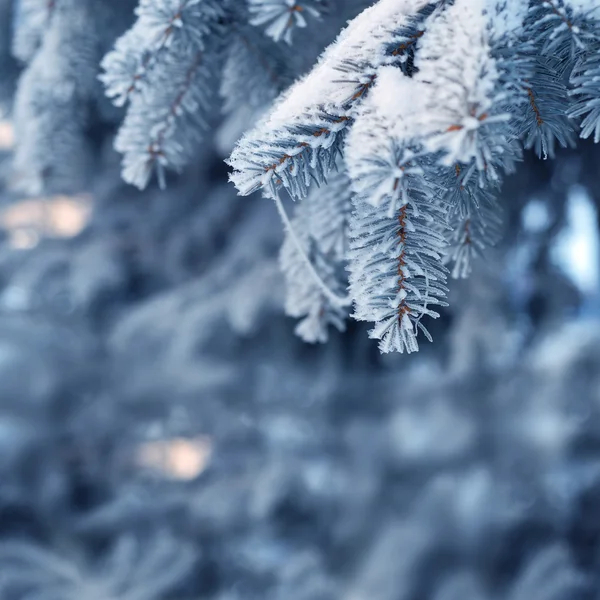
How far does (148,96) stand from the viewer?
Answer: 64cm

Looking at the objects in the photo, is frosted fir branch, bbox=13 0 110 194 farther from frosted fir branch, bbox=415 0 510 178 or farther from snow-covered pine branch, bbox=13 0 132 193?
frosted fir branch, bbox=415 0 510 178

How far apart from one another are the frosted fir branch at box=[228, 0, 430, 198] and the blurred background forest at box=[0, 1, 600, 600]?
103cm

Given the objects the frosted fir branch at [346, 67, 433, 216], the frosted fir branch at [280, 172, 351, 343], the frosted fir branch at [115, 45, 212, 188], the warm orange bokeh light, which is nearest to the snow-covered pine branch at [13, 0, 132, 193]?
the frosted fir branch at [115, 45, 212, 188]

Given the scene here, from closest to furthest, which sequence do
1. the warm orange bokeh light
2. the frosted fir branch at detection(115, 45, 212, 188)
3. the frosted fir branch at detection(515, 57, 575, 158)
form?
the frosted fir branch at detection(515, 57, 575, 158) < the frosted fir branch at detection(115, 45, 212, 188) < the warm orange bokeh light

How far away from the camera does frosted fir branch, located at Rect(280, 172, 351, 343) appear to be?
667mm

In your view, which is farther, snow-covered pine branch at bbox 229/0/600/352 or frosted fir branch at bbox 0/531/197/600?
frosted fir branch at bbox 0/531/197/600

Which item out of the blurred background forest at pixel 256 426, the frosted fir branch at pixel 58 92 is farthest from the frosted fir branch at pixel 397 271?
the blurred background forest at pixel 256 426

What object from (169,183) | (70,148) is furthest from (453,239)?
(169,183)

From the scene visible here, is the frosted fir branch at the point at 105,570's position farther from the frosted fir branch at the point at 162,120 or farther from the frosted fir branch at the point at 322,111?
the frosted fir branch at the point at 322,111

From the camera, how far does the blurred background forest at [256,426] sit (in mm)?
1586

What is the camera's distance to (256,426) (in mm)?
1831

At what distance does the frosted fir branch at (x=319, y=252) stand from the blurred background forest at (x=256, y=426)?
2.42 feet

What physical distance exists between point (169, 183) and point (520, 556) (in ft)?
4.85

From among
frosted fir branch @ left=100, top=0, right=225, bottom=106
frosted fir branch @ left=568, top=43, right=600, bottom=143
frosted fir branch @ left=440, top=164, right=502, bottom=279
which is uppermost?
frosted fir branch @ left=100, top=0, right=225, bottom=106
